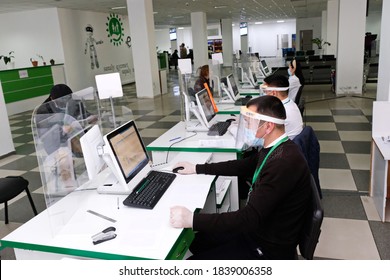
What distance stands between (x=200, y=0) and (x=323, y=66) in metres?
4.62

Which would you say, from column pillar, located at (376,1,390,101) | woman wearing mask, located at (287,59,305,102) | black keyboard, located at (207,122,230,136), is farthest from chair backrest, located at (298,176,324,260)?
woman wearing mask, located at (287,59,305,102)

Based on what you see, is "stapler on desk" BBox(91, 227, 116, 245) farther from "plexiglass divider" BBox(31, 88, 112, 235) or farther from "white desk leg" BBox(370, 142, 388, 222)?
"white desk leg" BBox(370, 142, 388, 222)

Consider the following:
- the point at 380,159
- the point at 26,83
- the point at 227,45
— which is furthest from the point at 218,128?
the point at 227,45

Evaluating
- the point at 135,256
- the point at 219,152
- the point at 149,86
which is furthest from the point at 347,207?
the point at 149,86

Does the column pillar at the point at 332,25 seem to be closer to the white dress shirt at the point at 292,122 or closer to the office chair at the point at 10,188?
the white dress shirt at the point at 292,122

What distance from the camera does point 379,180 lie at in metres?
3.12

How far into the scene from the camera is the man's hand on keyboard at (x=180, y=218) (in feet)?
5.44

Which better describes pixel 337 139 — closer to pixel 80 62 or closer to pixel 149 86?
pixel 149 86

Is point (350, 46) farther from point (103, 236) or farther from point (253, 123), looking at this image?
point (103, 236)

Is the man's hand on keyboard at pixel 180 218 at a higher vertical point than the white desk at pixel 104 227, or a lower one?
higher

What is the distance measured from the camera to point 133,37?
10.2 meters

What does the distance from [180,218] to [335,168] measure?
10.3 feet

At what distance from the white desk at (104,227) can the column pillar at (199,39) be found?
47.8ft

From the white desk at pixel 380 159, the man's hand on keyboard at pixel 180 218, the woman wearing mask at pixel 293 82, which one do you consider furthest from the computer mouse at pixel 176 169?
the woman wearing mask at pixel 293 82
